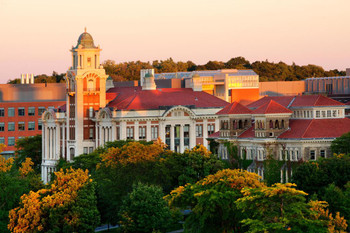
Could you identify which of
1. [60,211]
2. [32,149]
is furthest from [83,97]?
[60,211]

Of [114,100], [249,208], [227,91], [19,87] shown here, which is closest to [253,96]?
[227,91]

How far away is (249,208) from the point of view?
255ft

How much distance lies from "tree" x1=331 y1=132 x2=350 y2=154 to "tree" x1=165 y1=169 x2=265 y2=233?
76.6 feet

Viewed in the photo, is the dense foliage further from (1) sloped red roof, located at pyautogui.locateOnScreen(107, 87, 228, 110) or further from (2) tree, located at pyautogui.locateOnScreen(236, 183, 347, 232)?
(1) sloped red roof, located at pyautogui.locateOnScreen(107, 87, 228, 110)

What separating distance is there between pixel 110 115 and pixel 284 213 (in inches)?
3198

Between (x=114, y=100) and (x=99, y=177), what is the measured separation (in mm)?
53683

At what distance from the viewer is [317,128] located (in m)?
116

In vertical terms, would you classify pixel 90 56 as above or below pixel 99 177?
above

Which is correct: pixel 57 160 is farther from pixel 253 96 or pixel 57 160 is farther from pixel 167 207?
pixel 167 207

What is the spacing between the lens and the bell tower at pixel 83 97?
159 metres

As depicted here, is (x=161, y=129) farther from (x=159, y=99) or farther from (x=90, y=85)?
Result: (x=90, y=85)

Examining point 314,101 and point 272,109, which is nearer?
point 272,109

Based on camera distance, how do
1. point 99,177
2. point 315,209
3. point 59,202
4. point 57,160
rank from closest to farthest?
point 315,209, point 59,202, point 99,177, point 57,160

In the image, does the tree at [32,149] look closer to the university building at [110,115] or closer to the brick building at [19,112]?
the university building at [110,115]
